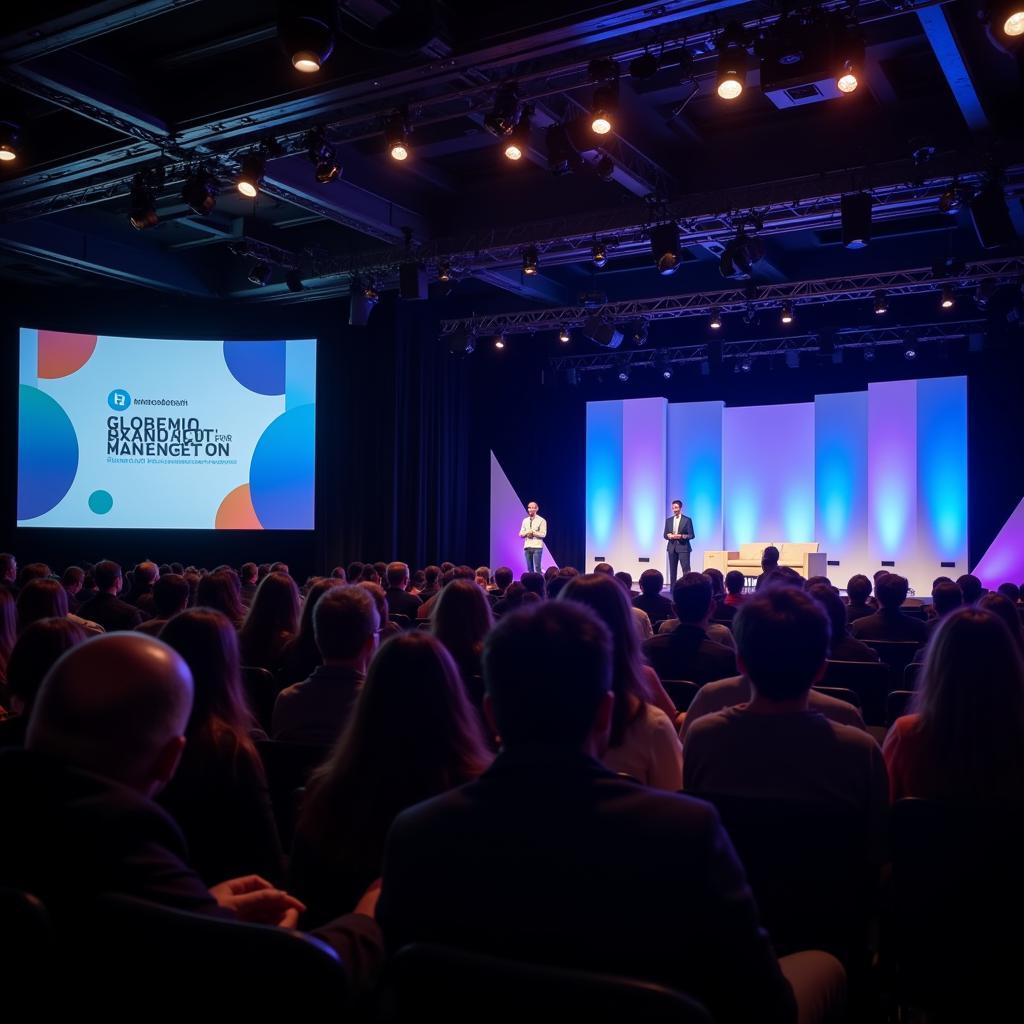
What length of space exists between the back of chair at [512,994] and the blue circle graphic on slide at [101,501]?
1237cm

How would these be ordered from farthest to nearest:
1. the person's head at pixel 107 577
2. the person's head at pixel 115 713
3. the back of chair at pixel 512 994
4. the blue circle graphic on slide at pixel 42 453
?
1. the blue circle graphic on slide at pixel 42 453
2. the person's head at pixel 107 577
3. the person's head at pixel 115 713
4. the back of chair at pixel 512 994

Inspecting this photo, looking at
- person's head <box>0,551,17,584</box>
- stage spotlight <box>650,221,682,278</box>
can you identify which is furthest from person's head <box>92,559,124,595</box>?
stage spotlight <box>650,221,682,278</box>

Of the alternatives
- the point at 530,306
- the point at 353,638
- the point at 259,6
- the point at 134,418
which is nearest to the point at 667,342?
the point at 530,306

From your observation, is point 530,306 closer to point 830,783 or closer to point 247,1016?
point 830,783

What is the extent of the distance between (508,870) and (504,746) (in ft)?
0.64

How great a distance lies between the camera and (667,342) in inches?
587

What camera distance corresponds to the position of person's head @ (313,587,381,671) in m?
3.21

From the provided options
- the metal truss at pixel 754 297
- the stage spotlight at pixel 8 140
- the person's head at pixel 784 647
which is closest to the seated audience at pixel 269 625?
the person's head at pixel 784 647

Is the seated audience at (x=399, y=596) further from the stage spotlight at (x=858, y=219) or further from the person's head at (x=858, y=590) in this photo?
the stage spotlight at (x=858, y=219)

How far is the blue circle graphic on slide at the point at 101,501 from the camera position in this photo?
12414mm

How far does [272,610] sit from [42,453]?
29.9ft

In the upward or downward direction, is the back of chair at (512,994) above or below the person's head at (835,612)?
below

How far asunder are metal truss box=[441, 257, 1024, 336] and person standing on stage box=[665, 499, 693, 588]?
9.35 ft

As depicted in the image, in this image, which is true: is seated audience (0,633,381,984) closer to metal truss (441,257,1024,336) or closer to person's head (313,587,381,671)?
person's head (313,587,381,671)
